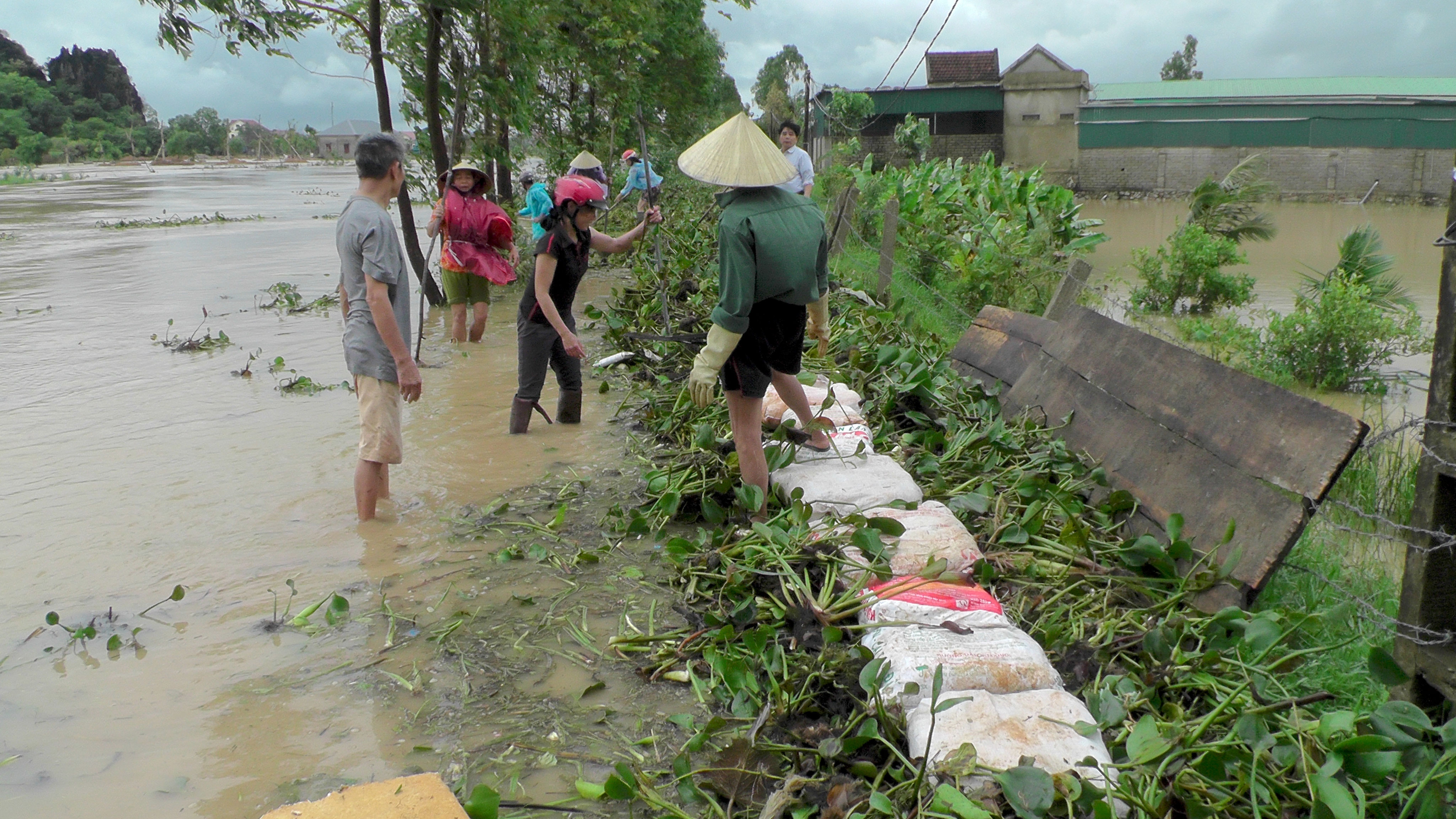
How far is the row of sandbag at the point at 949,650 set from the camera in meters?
2.48

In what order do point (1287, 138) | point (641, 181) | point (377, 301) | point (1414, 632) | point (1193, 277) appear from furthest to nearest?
point (1287, 138), point (1193, 277), point (641, 181), point (377, 301), point (1414, 632)

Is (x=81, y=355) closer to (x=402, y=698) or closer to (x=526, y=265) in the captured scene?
(x=526, y=265)

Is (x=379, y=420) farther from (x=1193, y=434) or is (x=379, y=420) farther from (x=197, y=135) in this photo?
(x=197, y=135)

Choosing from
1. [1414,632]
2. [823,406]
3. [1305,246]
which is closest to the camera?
[1414,632]

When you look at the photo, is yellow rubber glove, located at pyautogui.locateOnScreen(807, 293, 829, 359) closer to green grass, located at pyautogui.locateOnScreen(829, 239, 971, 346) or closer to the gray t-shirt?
the gray t-shirt

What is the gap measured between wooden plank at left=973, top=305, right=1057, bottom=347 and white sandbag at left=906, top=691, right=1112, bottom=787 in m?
3.06

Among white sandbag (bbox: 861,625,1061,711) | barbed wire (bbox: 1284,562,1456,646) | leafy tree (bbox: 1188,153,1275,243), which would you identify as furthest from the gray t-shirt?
leafy tree (bbox: 1188,153,1275,243)

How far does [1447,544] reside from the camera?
2.46 meters

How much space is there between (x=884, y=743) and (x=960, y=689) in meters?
0.28

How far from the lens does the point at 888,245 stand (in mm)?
9125

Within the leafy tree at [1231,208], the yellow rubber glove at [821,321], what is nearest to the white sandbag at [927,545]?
the yellow rubber glove at [821,321]

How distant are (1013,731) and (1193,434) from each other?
1863mm

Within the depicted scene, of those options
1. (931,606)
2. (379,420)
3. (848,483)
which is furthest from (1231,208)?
(379,420)

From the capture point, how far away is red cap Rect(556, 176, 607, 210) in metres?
5.23
